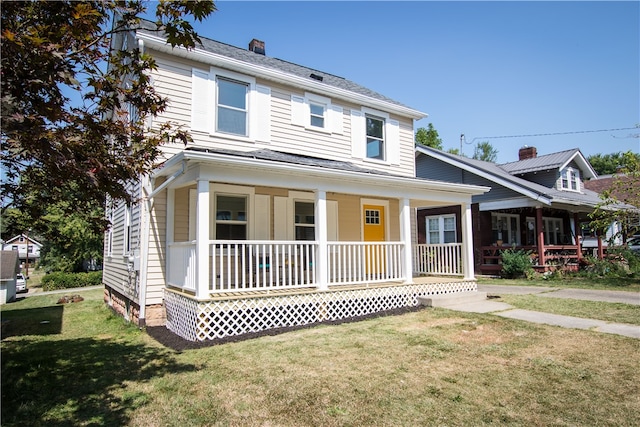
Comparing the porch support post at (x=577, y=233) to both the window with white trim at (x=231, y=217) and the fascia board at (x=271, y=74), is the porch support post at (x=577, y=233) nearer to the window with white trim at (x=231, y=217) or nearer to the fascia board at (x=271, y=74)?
the fascia board at (x=271, y=74)

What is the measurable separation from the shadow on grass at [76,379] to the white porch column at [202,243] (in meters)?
1.18

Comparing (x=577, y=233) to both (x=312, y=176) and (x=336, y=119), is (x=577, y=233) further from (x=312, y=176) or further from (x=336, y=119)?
(x=312, y=176)

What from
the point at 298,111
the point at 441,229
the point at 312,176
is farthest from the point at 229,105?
the point at 441,229

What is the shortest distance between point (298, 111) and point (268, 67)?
1.42 m

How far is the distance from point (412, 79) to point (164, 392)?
13741 mm

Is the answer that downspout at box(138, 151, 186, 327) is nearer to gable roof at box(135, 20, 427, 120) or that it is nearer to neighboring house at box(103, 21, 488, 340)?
neighboring house at box(103, 21, 488, 340)

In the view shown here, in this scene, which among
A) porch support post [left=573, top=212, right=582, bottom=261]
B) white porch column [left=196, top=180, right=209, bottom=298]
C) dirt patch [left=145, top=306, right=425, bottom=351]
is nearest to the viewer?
dirt patch [left=145, top=306, right=425, bottom=351]

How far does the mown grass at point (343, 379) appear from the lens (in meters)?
3.78

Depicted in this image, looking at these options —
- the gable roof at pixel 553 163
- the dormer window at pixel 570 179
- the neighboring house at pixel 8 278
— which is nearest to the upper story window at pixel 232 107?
the neighboring house at pixel 8 278

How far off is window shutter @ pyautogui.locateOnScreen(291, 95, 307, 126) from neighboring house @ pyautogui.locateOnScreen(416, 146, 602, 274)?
10.6 m

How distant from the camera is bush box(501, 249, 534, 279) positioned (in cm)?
1655

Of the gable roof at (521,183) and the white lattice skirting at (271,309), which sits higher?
the gable roof at (521,183)

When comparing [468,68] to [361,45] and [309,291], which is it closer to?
[361,45]

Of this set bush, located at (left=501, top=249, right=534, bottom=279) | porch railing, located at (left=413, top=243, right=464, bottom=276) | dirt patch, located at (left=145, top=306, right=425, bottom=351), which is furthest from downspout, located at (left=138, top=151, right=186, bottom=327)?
bush, located at (left=501, top=249, right=534, bottom=279)
